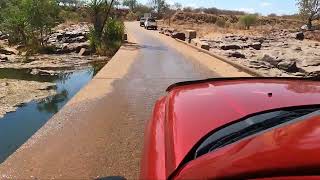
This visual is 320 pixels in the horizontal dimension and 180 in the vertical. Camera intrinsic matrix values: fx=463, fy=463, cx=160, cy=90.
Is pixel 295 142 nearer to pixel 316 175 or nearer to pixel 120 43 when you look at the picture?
pixel 316 175

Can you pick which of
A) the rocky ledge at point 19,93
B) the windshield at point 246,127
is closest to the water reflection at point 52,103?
the rocky ledge at point 19,93

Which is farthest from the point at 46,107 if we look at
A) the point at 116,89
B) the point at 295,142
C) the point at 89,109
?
the point at 295,142

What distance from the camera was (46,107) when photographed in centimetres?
1130

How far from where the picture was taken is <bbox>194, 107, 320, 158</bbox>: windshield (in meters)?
2.08

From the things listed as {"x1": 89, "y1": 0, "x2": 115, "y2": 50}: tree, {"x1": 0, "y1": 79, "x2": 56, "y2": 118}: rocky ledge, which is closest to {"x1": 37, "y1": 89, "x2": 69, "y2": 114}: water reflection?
{"x1": 0, "y1": 79, "x2": 56, "y2": 118}: rocky ledge

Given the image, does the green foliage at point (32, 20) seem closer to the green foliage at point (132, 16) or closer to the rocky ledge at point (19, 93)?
the rocky ledge at point (19, 93)

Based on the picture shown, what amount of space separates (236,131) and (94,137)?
4.45 metres

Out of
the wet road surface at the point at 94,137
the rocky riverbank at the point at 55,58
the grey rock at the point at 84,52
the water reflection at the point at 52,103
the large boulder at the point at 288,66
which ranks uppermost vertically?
the wet road surface at the point at 94,137

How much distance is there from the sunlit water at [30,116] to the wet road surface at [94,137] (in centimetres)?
100

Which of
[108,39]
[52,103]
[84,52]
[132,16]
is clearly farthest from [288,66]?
[132,16]

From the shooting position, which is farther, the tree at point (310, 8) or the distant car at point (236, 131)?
the tree at point (310, 8)

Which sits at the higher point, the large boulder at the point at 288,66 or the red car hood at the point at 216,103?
the red car hood at the point at 216,103

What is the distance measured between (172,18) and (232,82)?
83603 mm

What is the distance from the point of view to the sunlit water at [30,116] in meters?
8.24
